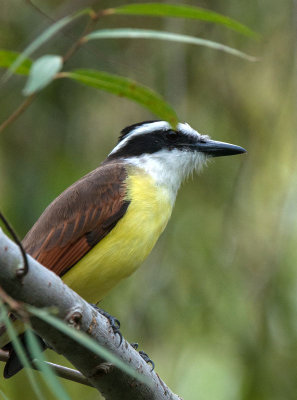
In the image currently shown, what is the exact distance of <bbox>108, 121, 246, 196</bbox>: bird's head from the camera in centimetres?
403

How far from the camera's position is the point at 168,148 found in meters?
4.15

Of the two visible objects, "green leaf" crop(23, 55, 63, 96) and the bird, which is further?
the bird

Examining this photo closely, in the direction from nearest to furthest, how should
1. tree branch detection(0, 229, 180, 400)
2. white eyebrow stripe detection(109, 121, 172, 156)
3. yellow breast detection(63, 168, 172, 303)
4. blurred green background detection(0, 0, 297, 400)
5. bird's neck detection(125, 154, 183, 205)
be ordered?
tree branch detection(0, 229, 180, 400) → yellow breast detection(63, 168, 172, 303) → bird's neck detection(125, 154, 183, 205) → white eyebrow stripe detection(109, 121, 172, 156) → blurred green background detection(0, 0, 297, 400)

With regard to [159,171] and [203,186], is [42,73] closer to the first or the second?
[159,171]

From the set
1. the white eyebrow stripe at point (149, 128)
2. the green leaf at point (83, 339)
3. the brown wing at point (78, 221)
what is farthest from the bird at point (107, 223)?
the green leaf at point (83, 339)

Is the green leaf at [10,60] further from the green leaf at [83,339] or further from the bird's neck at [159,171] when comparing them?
the bird's neck at [159,171]

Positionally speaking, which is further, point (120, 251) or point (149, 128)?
point (149, 128)

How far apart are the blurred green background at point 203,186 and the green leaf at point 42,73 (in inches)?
94.1

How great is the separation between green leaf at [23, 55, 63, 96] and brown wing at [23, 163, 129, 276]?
1676 millimetres

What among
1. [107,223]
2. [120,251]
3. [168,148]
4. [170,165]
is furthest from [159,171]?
[120,251]

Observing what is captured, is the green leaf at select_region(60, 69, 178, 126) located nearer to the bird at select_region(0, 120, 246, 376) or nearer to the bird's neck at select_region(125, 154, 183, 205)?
the bird at select_region(0, 120, 246, 376)

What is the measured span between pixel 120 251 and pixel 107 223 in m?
0.16

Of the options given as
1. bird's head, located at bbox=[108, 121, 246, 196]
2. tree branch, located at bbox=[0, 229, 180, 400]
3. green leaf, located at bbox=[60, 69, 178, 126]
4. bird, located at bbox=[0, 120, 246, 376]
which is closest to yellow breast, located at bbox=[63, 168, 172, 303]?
bird, located at bbox=[0, 120, 246, 376]

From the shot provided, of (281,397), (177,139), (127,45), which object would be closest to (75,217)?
(177,139)
